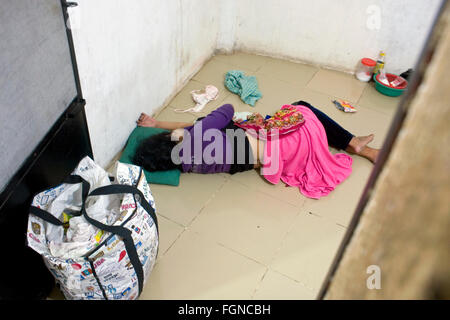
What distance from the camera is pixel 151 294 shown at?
5.26ft

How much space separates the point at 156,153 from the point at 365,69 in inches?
71.0

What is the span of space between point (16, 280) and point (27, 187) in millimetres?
327

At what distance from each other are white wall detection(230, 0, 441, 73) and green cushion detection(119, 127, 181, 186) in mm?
1357

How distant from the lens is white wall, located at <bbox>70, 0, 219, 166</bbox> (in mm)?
1708

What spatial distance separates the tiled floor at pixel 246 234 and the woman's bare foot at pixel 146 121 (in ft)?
0.67

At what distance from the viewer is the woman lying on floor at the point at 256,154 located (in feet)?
6.43

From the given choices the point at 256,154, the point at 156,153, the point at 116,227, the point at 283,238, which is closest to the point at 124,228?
the point at 116,227

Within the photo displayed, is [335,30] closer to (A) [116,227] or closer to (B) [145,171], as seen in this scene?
(B) [145,171]

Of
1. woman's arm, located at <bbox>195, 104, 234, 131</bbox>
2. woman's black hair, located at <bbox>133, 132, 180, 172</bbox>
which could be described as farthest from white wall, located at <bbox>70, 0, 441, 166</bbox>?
woman's arm, located at <bbox>195, 104, 234, 131</bbox>

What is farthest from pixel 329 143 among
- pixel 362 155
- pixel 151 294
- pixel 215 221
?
pixel 151 294

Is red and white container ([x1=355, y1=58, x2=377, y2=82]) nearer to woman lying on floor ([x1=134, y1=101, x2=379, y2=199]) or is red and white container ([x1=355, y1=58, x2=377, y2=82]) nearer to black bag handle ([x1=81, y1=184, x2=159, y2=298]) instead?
woman lying on floor ([x1=134, y1=101, x2=379, y2=199])

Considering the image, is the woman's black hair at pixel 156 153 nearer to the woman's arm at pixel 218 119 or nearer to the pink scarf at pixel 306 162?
the woman's arm at pixel 218 119

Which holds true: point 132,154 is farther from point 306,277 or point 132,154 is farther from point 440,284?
point 440,284

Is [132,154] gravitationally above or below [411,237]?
below
